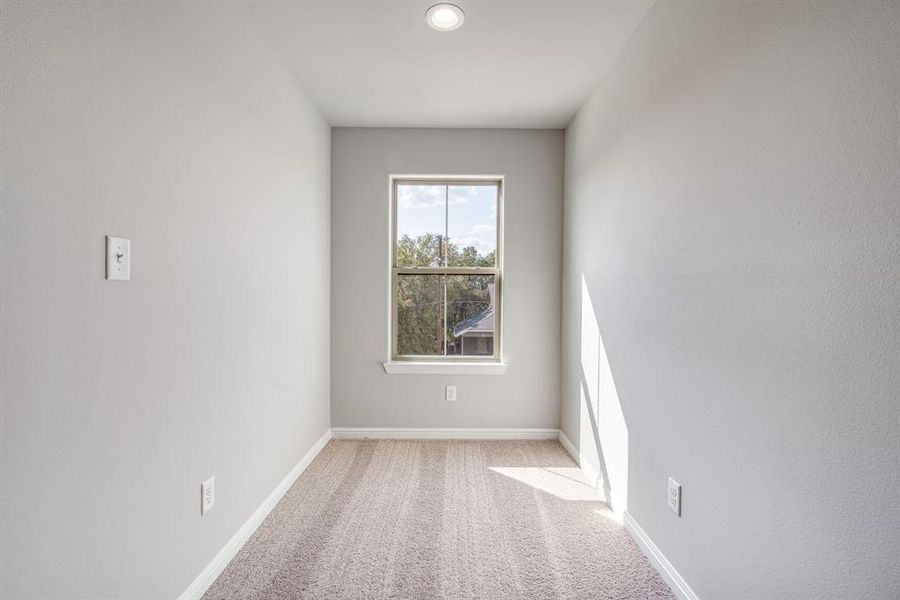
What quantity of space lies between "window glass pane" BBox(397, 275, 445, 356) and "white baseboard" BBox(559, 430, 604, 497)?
1.14 metres

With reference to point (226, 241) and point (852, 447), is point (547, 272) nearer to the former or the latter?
point (226, 241)

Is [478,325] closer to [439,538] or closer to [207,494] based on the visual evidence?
[439,538]

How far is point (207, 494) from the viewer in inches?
67.1

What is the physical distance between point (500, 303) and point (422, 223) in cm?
90

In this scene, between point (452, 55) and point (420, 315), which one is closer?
point (452, 55)

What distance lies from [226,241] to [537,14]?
1710 millimetres

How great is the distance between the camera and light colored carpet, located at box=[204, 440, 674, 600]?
1736 mm

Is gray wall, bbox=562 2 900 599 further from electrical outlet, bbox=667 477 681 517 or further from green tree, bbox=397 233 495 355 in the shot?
green tree, bbox=397 233 495 355

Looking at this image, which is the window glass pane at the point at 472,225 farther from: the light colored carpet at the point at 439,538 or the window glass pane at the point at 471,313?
the light colored carpet at the point at 439,538

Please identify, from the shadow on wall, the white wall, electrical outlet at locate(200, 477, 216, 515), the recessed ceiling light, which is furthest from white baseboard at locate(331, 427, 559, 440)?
the recessed ceiling light

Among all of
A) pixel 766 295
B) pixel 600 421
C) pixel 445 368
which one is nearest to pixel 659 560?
pixel 600 421

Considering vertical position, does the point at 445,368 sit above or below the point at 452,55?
below

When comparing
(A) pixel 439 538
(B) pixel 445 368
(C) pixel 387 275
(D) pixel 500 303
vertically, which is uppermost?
(C) pixel 387 275

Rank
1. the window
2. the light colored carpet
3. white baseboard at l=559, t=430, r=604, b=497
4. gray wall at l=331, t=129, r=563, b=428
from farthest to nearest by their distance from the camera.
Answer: the window, gray wall at l=331, t=129, r=563, b=428, white baseboard at l=559, t=430, r=604, b=497, the light colored carpet
